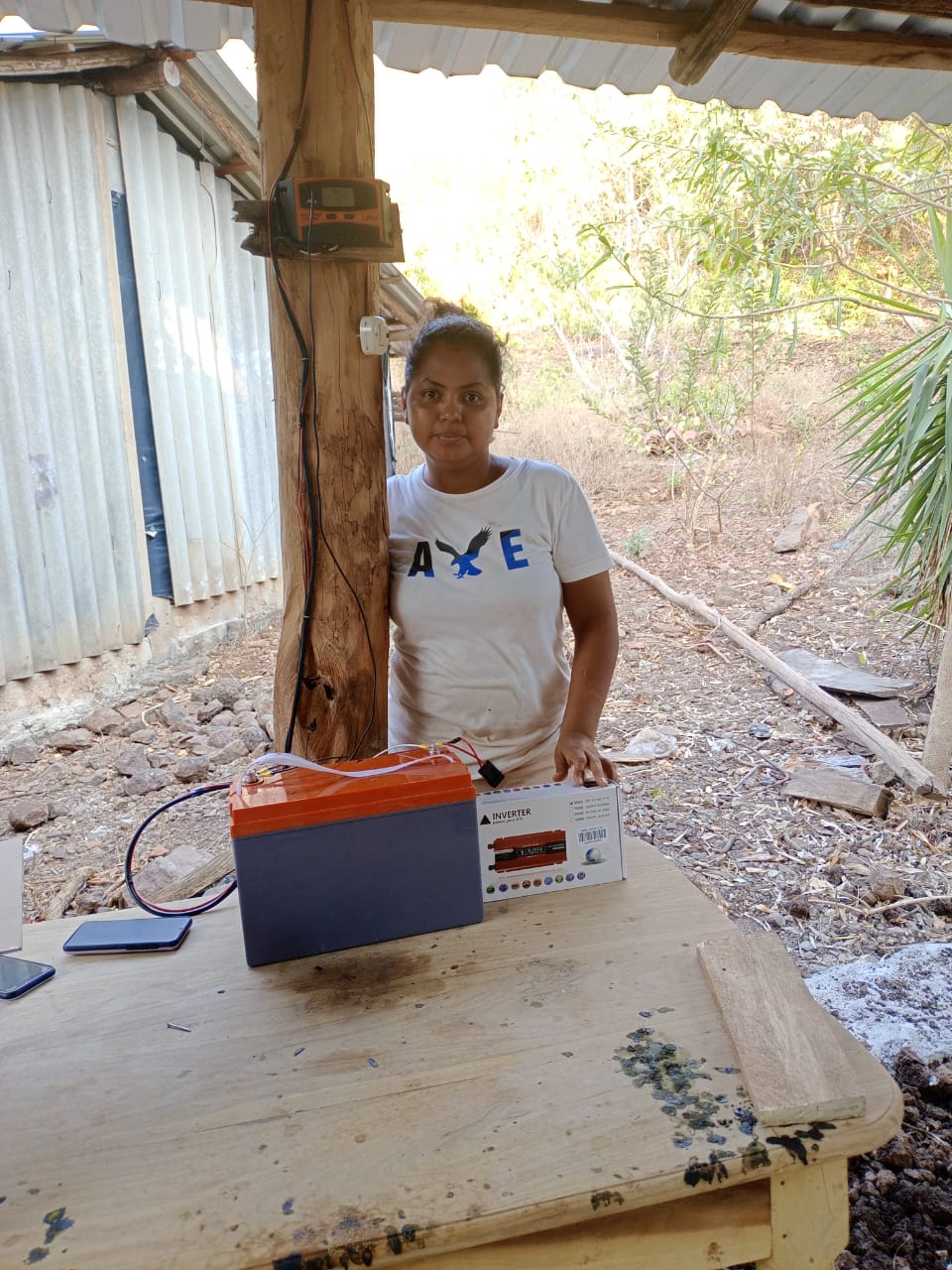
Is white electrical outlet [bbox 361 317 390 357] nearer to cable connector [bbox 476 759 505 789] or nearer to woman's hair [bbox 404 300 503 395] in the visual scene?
woman's hair [bbox 404 300 503 395]

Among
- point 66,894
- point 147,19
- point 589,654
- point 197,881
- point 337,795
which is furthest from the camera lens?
point 66,894

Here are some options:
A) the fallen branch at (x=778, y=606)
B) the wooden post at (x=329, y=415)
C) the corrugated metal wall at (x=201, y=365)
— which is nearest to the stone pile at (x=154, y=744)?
the corrugated metal wall at (x=201, y=365)

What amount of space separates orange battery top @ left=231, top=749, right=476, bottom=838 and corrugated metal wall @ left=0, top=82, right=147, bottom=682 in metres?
4.06

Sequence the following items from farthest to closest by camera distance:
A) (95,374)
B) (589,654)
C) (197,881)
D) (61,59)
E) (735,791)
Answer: (95,374), (61,59), (735,791), (197,881), (589,654)

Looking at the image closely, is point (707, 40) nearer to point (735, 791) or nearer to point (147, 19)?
point (147, 19)

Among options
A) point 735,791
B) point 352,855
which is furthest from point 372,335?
point 735,791

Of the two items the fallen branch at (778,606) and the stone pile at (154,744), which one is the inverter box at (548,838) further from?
the fallen branch at (778,606)

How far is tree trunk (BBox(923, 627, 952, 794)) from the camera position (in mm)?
4172

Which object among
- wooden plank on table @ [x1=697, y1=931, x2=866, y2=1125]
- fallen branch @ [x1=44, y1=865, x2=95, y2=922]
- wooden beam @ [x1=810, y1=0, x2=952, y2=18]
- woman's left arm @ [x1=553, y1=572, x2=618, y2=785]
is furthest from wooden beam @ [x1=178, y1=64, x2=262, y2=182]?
wooden plank on table @ [x1=697, y1=931, x2=866, y2=1125]

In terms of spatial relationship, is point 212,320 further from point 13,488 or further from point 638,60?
point 638,60

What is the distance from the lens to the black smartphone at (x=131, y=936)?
1.55m

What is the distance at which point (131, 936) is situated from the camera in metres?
1.58

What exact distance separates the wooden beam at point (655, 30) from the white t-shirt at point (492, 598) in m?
1.08

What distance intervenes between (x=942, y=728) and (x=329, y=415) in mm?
3561
